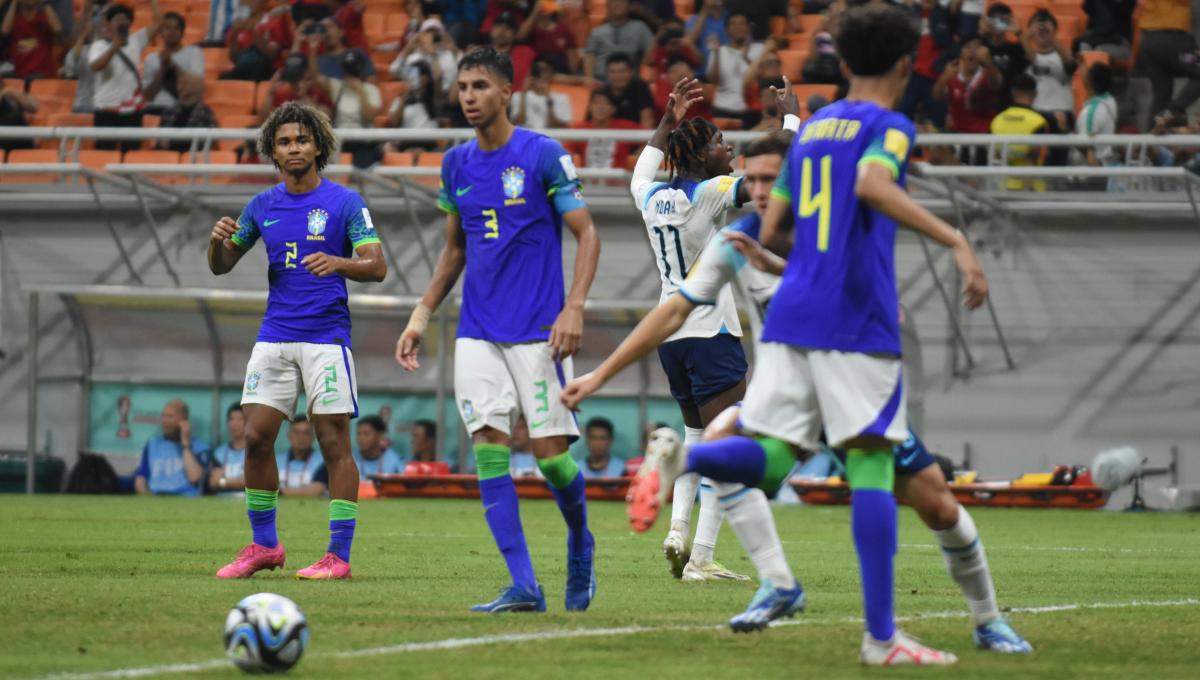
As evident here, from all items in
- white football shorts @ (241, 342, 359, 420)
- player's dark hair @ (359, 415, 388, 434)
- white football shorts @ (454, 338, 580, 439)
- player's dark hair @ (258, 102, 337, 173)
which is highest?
player's dark hair @ (258, 102, 337, 173)

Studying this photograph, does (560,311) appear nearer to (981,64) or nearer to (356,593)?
(356,593)

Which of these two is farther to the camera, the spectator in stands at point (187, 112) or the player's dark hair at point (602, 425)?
the spectator in stands at point (187, 112)

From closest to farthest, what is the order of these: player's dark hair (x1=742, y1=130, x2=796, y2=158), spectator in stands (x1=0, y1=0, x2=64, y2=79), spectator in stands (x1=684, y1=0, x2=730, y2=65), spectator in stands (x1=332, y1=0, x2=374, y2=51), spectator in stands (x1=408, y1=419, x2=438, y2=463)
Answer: player's dark hair (x1=742, y1=130, x2=796, y2=158), spectator in stands (x1=408, y1=419, x2=438, y2=463), spectator in stands (x1=684, y1=0, x2=730, y2=65), spectator in stands (x1=332, y1=0, x2=374, y2=51), spectator in stands (x1=0, y1=0, x2=64, y2=79)

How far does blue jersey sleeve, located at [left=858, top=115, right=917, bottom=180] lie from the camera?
5.80m

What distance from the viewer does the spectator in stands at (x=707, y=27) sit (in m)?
21.2

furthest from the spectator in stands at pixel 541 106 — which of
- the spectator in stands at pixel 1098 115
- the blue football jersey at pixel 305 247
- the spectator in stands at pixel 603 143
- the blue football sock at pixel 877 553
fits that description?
the blue football sock at pixel 877 553

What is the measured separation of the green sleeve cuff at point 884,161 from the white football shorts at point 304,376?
435 centimetres

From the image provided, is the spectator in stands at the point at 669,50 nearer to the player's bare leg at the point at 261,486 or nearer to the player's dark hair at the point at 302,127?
the player's dark hair at the point at 302,127

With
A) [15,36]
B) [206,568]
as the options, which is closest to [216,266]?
[206,568]

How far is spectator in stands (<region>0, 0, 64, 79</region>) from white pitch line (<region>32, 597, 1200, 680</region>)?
1944cm

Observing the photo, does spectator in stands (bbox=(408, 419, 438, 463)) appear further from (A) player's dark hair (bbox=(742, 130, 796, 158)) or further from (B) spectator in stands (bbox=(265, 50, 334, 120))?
(A) player's dark hair (bbox=(742, 130, 796, 158))

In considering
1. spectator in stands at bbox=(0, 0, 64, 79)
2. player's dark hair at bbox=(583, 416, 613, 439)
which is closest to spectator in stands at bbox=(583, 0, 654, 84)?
player's dark hair at bbox=(583, 416, 613, 439)

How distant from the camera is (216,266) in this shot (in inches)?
380

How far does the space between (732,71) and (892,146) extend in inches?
586
